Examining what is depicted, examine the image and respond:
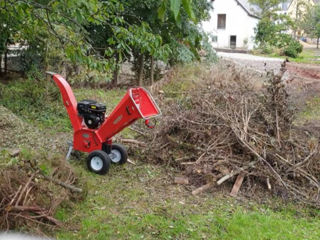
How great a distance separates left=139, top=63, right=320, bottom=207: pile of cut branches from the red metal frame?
3.17 feet

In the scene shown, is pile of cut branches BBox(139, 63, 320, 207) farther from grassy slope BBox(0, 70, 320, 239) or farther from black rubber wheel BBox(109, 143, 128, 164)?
black rubber wheel BBox(109, 143, 128, 164)

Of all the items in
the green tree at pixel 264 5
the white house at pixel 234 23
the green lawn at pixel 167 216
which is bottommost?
the green lawn at pixel 167 216

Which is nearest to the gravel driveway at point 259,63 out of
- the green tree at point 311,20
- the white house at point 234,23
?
the white house at point 234,23

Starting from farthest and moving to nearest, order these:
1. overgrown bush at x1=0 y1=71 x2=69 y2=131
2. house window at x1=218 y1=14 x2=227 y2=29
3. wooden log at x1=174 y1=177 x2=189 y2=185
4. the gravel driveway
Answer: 1. house window at x1=218 y1=14 x2=227 y2=29
2. the gravel driveway
3. overgrown bush at x1=0 y1=71 x2=69 y2=131
4. wooden log at x1=174 y1=177 x2=189 y2=185

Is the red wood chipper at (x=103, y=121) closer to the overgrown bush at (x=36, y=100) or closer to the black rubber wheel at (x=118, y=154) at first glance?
the black rubber wheel at (x=118, y=154)

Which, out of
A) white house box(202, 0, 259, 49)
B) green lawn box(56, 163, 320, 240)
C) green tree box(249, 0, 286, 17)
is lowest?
green lawn box(56, 163, 320, 240)

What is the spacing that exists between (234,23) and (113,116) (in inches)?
1492

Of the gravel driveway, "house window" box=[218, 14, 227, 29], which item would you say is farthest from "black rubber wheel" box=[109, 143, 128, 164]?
"house window" box=[218, 14, 227, 29]

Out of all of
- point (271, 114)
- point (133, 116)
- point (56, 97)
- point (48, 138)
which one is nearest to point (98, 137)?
point (133, 116)

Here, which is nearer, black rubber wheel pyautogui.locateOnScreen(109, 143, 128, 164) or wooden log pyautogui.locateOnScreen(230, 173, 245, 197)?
wooden log pyautogui.locateOnScreen(230, 173, 245, 197)

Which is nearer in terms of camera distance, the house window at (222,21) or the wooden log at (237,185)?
the wooden log at (237,185)

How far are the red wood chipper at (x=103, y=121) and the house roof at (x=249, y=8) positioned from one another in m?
36.9

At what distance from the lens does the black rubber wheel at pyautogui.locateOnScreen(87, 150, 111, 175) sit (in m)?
5.41

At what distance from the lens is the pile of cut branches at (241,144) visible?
5.33 m
